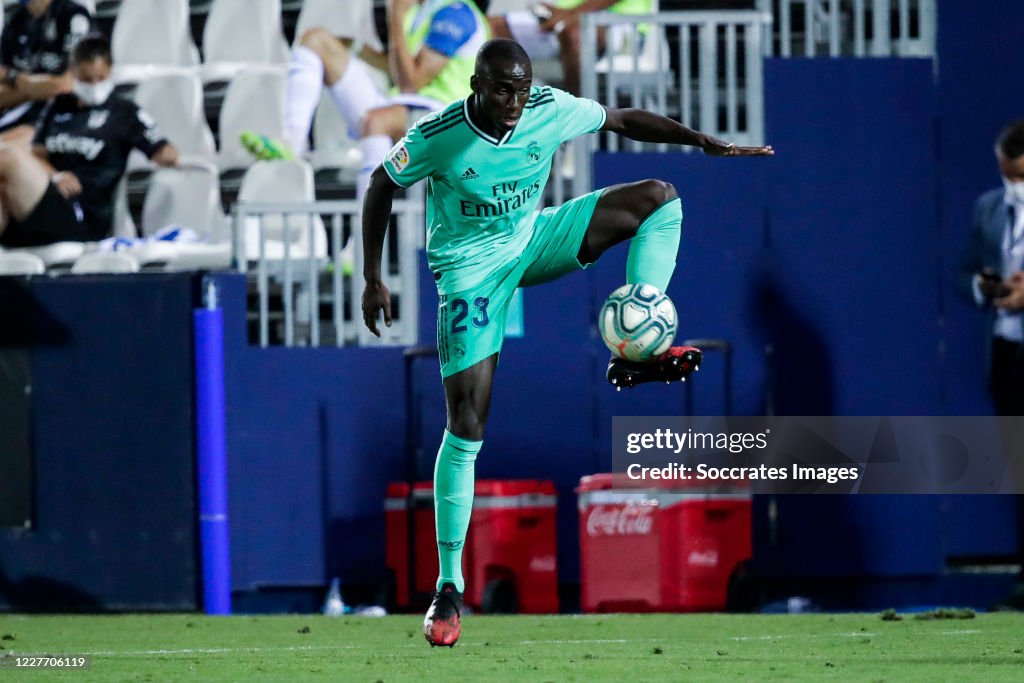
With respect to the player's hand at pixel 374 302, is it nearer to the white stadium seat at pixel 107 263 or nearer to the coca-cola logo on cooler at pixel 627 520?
the coca-cola logo on cooler at pixel 627 520

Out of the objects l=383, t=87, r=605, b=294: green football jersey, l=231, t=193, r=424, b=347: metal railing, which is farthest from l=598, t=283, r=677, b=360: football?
l=231, t=193, r=424, b=347: metal railing

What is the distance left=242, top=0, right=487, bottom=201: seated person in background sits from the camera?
1159 cm

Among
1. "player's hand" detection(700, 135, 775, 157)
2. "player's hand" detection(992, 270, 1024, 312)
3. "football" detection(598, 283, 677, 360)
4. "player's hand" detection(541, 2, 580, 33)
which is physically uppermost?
"player's hand" detection(541, 2, 580, 33)

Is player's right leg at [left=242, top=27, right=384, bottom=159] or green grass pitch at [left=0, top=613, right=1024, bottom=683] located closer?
green grass pitch at [left=0, top=613, right=1024, bottom=683]

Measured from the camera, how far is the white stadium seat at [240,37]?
43.2 feet

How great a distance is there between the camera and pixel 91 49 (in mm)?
11914

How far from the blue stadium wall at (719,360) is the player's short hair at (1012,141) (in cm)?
65

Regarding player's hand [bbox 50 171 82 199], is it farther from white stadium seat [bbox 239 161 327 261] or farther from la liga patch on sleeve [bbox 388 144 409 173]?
la liga patch on sleeve [bbox 388 144 409 173]

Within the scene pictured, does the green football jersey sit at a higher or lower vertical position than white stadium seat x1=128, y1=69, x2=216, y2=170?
lower

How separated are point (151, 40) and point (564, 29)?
Answer: 11.5 feet

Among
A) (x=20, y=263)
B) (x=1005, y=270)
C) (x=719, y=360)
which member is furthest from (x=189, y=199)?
(x=1005, y=270)

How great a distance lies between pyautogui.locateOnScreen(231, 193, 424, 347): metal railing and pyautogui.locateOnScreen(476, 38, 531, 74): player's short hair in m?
4.39

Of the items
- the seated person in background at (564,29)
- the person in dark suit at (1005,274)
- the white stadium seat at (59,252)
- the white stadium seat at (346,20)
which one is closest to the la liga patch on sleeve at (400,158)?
the person in dark suit at (1005,274)

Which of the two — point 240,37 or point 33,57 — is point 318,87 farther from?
point 33,57
